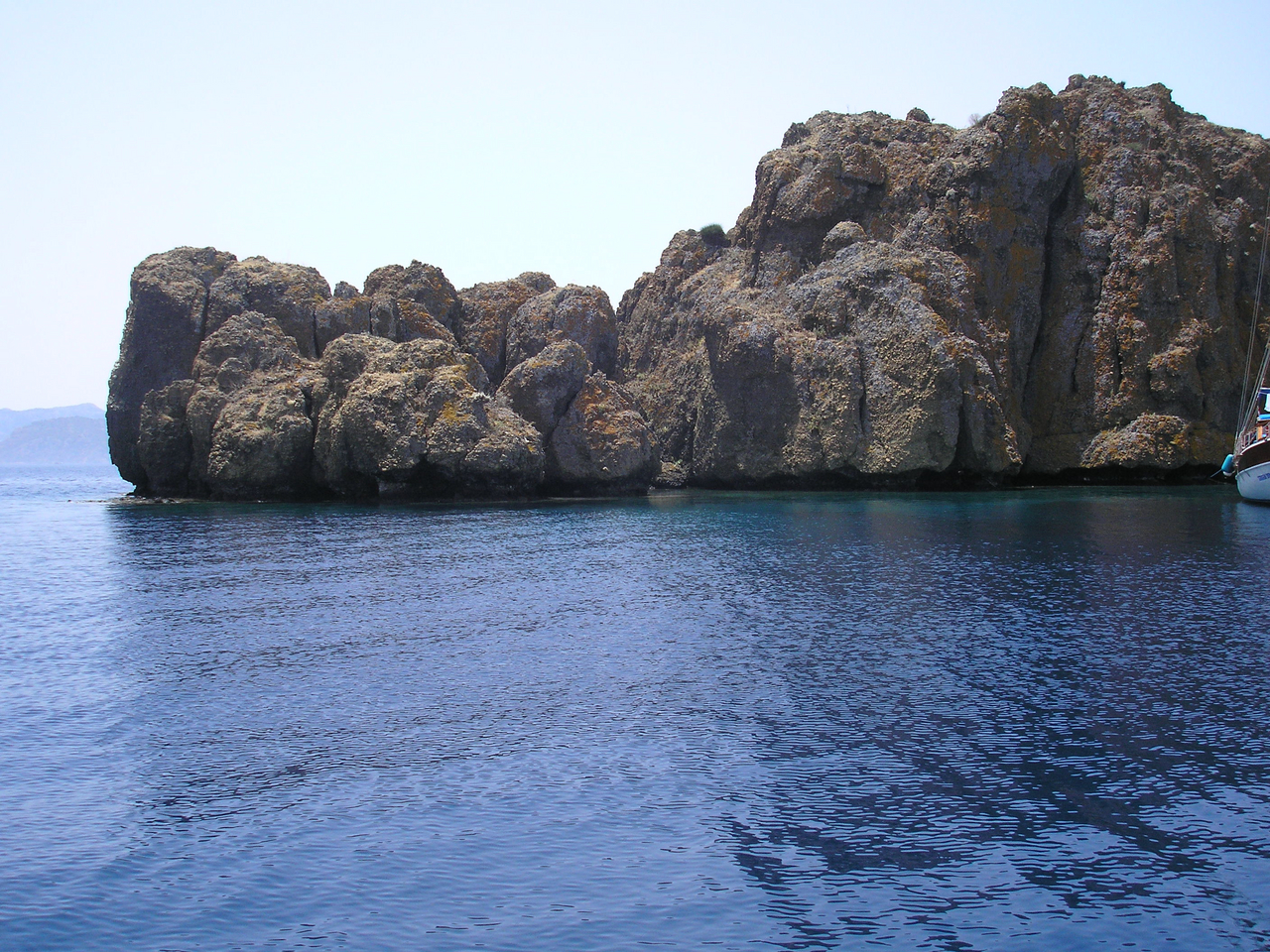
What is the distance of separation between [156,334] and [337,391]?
49.9 ft

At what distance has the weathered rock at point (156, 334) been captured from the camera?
217ft

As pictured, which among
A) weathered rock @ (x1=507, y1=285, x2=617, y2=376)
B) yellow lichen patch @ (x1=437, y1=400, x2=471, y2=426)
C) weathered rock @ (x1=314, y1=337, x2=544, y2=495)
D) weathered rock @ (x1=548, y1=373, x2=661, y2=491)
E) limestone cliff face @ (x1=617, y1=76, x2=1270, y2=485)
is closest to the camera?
yellow lichen patch @ (x1=437, y1=400, x2=471, y2=426)

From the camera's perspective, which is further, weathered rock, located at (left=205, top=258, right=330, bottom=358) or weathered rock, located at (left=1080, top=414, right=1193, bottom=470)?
weathered rock, located at (left=205, top=258, right=330, bottom=358)

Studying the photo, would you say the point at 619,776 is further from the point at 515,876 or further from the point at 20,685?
the point at 20,685

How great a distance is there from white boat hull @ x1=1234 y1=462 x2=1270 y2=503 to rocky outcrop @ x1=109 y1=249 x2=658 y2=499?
34422 mm

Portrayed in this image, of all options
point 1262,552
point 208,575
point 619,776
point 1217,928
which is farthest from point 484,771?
point 1262,552

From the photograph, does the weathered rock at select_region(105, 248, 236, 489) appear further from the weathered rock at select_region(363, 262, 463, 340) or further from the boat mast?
the boat mast

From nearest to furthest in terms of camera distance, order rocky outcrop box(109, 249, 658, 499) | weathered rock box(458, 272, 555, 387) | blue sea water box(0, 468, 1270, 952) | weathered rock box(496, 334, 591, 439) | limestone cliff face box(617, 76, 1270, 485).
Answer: blue sea water box(0, 468, 1270, 952)
rocky outcrop box(109, 249, 658, 499)
weathered rock box(496, 334, 591, 439)
limestone cliff face box(617, 76, 1270, 485)
weathered rock box(458, 272, 555, 387)

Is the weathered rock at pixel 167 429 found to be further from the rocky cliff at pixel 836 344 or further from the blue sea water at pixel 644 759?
the blue sea water at pixel 644 759

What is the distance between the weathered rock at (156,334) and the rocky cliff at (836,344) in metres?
0.19

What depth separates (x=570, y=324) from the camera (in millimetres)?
70188

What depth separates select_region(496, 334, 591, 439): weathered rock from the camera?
6406 cm

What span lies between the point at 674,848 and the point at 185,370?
63.7 meters

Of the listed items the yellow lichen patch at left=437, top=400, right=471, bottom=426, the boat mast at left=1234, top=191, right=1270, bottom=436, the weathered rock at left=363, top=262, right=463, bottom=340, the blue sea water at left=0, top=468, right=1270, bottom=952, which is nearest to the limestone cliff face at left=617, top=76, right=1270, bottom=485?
the boat mast at left=1234, top=191, right=1270, bottom=436
